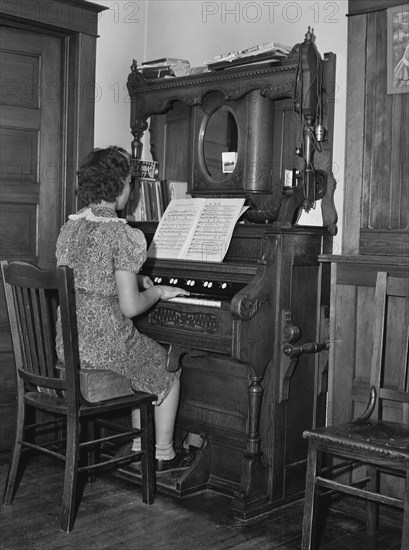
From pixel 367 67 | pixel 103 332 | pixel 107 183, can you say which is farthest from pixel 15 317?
pixel 367 67

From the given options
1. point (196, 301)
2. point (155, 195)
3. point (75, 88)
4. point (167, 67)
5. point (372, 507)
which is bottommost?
point (372, 507)

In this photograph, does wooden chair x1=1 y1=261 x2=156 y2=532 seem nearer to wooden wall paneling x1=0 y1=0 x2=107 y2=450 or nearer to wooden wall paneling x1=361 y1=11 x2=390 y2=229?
wooden wall paneling x1=0 y1=0 x2=107 y2=450

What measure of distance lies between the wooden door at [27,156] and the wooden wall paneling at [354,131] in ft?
5.44

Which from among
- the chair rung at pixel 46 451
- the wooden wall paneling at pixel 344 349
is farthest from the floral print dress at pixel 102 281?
the wooden wall paneling at pixel 344 349

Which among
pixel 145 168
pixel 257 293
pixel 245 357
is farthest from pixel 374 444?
pixel 145 168

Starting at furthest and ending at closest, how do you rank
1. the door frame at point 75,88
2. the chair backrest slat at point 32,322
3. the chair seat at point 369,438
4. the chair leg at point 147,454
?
the door frame at point 75,88, the chair leg at point 147,454, the chair backrest slat at point 32,322, the chair seat at point 369,438

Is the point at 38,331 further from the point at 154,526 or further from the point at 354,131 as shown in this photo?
the point at 354,131

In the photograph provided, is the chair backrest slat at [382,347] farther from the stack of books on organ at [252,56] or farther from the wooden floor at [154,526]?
the stack of books on organ at [252,56]

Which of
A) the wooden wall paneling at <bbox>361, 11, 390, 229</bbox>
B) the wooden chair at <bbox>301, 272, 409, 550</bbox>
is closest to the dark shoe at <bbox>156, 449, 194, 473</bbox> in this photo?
the wooden chair at <bbox>301, 272, 409, 550</bbox>

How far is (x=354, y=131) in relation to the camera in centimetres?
348

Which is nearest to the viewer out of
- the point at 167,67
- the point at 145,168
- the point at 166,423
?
the point at 166,423

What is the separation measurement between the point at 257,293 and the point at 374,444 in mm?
884

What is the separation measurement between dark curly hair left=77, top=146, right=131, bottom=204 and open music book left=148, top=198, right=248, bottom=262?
21.1 inches

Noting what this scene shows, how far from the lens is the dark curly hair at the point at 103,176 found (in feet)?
10.7
